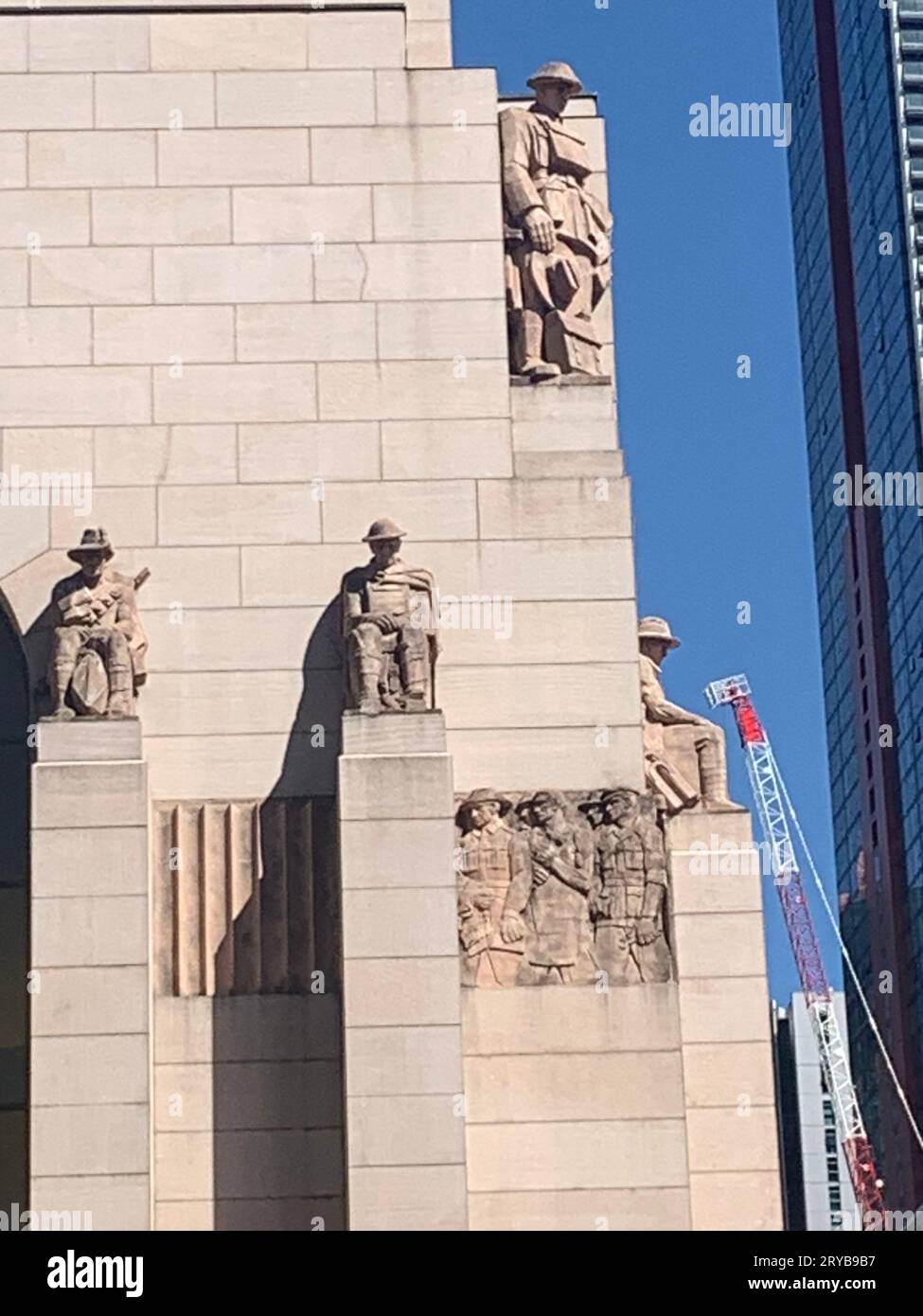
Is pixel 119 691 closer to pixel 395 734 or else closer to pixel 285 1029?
pixel 395 734

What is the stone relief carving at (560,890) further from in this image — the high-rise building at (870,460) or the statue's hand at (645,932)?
the high-rise building at (870,460)

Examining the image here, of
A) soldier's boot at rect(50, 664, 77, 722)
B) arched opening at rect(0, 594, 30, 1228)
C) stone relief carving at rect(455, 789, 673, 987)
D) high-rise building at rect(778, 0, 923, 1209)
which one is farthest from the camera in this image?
high-rise building at rect(778, 0, 923, 1209)

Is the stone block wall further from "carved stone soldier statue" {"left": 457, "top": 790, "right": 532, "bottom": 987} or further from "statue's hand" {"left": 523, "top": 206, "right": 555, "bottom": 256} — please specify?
"carved stone soldier statue" {"left": 457, "top": 790, "right": 532, "bottom": 987}

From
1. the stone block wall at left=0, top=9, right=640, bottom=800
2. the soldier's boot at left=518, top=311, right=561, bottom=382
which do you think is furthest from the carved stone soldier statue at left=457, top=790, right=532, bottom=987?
the soldier's boot at left=518, top=311, right=561, bottom=382

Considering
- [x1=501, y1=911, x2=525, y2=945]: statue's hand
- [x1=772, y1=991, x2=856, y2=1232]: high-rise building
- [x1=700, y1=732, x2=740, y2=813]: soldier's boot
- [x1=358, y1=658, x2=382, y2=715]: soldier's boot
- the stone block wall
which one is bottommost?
[x1=772, y1=991, x2=856, y2=1232]: high-rise building

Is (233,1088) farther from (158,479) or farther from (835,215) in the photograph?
(835,215)

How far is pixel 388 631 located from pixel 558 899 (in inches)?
128

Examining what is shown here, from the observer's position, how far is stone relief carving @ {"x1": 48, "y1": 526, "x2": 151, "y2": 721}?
31.9 meters

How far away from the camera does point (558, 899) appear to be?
3177cm

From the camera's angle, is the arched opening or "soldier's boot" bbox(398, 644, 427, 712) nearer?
the arched opening

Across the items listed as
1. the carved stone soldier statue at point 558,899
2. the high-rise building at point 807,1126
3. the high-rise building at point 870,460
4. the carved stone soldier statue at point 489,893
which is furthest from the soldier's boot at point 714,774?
the high-rise building at point 807,1126

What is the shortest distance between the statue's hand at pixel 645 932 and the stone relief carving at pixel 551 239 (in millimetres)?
6348

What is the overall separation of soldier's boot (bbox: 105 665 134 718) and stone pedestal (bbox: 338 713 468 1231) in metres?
2.27

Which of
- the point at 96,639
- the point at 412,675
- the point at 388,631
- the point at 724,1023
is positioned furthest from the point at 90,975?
the point at 724,1023
